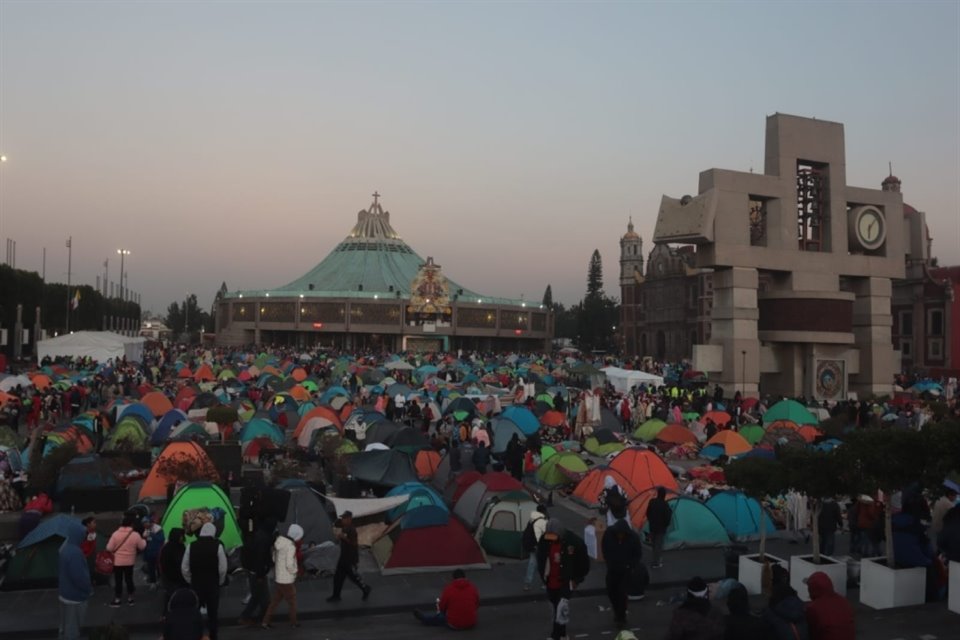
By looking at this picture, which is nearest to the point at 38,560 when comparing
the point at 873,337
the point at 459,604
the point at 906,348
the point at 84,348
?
the point at 459,604

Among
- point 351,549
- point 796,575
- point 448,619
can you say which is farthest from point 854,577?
point 351,549

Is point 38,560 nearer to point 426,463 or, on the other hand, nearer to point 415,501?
point 415,501

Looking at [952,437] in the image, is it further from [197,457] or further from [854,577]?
[197,457]

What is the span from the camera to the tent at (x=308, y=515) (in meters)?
11.6

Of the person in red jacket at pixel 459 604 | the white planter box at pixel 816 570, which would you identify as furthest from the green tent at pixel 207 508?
the white planter box at pixel 816 570

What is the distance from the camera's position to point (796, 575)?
9.83 meters

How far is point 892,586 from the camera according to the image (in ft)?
30.1

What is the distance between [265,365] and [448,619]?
3372 centimetres

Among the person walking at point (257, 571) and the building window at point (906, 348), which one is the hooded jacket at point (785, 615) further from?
the building window at point (906, 348)

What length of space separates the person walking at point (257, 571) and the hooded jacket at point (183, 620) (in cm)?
272

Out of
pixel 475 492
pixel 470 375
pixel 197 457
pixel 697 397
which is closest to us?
pixel 475 492

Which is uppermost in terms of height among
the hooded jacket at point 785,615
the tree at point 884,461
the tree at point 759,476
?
the tree at point 884,461

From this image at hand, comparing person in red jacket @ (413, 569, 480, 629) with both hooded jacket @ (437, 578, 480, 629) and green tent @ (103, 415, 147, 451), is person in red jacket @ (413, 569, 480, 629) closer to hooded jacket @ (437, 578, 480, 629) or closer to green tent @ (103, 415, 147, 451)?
hooded jacket @ (437, 578, 480, 629)

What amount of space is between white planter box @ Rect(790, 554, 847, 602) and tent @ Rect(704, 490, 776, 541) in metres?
2.72
